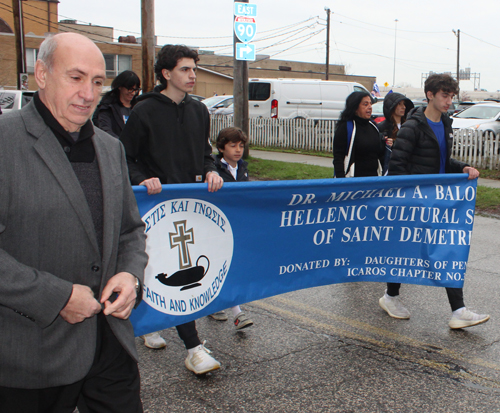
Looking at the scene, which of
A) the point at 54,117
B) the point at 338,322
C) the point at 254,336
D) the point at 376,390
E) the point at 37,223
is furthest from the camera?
the point at 338,322

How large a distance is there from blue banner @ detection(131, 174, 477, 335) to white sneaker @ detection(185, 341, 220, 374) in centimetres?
27

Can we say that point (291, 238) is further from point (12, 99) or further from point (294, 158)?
point (294, 158)

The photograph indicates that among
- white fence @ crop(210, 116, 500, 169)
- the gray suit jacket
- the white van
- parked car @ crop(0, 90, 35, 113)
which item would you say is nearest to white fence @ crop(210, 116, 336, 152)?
white fence @ crop(210, 116, 500, 169)

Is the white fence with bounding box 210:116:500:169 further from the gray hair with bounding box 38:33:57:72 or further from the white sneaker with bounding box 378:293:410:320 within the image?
the gray hair with bounding box 38:33:57:72

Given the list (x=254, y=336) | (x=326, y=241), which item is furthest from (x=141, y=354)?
(x=326, y=241)

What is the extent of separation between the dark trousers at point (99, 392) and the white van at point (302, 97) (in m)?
21.0

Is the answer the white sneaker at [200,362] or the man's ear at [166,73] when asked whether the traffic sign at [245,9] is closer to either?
the man's ear at [166,73]

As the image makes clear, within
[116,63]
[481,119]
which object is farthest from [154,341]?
[116,63]

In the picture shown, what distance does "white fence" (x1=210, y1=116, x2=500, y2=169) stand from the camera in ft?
50.0

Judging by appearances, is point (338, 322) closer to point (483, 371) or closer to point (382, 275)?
point (382, 275)

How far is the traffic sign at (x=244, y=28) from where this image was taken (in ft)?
44.6

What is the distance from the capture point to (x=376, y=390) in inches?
134

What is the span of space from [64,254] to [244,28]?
41.8ft

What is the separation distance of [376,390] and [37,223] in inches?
96.3
